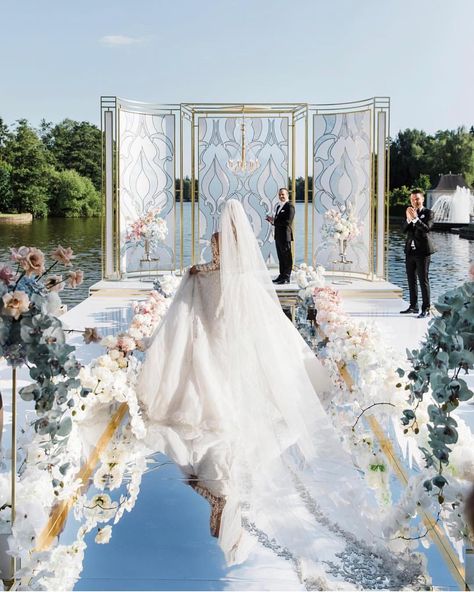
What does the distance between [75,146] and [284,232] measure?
84.0 feet

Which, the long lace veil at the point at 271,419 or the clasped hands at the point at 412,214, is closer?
the long lace veil at the point at 271,419

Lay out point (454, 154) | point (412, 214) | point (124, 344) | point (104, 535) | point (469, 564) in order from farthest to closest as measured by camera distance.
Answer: point (454, 154) < point (412, 214) < point (124, 344) < point (104, 535) < point (469, 564)

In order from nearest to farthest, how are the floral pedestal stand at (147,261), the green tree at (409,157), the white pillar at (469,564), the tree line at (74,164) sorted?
1. the white pillar at (469,564)
2. the floral pedestal stand at (147,261)
3. the tree line at (74,164)
4. the green tree at (409,157)

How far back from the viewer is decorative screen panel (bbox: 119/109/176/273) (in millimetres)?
11555

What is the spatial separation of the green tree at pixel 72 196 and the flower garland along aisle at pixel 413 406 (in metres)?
27.0

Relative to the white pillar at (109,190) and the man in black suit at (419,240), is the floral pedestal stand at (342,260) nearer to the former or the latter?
the man in black suit at (419,240)

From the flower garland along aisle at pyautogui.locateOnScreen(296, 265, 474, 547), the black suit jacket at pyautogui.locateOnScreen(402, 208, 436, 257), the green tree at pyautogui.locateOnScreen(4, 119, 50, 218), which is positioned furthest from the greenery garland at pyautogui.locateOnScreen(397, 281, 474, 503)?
the green tree at pyautogui.locateOnScreen(4, 119, 50, 218)

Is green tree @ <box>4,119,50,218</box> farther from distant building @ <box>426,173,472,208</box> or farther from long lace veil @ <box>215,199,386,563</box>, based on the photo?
long lace veil @ <box>215,199,386,563</box>

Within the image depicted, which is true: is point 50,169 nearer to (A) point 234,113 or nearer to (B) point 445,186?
(B) point 445,186

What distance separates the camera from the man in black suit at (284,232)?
35.2 feet

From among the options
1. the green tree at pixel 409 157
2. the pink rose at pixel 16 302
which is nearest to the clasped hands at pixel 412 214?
the pink rose at pixel 16 302

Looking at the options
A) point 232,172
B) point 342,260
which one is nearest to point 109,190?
point 232,172

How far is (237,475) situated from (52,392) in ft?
5.64

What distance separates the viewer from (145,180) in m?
11.8
